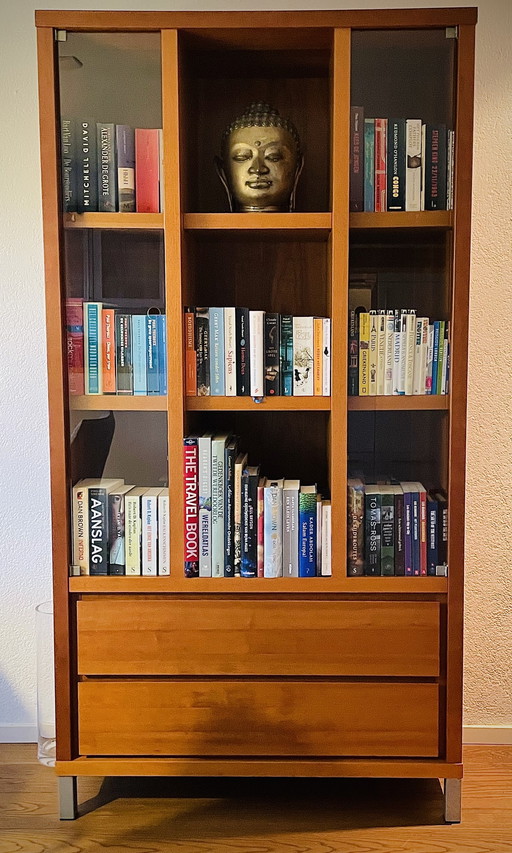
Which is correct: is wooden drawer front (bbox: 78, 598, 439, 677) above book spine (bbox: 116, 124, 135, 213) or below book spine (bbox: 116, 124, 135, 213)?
below

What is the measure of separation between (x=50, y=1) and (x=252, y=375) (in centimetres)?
120

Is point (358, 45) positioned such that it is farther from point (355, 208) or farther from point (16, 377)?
point (16, 377)

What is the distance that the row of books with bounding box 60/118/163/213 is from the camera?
1791 millimetres

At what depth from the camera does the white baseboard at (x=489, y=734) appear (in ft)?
7.59

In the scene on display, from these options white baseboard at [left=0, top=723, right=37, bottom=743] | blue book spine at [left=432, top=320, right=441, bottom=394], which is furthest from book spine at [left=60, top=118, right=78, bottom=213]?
white baseboard at [left=0, top=723, right=37, bottom=743]

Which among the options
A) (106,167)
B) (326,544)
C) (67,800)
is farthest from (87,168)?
(67,800)

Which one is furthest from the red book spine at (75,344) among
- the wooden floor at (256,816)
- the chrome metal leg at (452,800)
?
the chrome metal leg at (452,800)

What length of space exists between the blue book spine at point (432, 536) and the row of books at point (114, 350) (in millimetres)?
662

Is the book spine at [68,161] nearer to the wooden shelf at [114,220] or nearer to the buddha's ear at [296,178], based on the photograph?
the wooden shelf at [114,220]

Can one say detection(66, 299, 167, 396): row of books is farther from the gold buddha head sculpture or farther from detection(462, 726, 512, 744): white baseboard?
detection(462, 726, 512, 744): white baseboard

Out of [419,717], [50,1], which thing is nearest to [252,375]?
[419,717]

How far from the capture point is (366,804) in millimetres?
1970

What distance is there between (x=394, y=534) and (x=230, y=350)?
1.84 ft

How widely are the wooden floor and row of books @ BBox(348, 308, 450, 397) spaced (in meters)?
1.00
